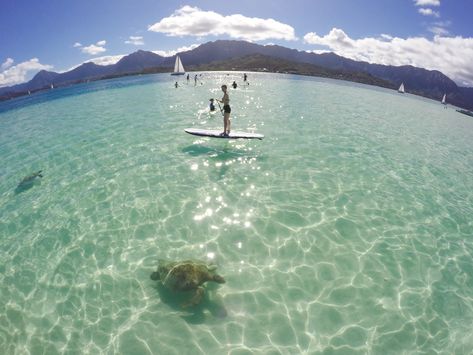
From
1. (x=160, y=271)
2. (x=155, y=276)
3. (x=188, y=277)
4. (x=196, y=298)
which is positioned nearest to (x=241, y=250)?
(x=188, y=277)

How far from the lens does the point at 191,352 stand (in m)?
7.97

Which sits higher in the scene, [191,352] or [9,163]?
[9,163]

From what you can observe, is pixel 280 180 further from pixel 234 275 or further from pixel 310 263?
pixel 234 275

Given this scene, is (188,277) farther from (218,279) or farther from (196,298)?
(218,279)

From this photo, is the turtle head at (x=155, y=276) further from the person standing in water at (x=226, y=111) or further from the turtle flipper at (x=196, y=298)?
the person standing in water at (x=226, y=111)

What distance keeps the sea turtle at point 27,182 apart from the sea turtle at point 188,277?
494 inches

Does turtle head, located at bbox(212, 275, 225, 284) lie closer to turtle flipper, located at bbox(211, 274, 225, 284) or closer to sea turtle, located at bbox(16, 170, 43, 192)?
turtle flipper, located at bbox(211, 274, 225, 284)

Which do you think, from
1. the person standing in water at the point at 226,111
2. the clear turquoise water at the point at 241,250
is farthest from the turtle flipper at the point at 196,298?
the person standing in water at the point at 226,111

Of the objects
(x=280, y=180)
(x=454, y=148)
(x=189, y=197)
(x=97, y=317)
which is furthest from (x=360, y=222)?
(x=454, y=148)

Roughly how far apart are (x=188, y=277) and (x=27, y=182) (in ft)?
47.6

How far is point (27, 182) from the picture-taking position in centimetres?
1795

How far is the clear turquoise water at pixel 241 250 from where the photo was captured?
8547 millimetres

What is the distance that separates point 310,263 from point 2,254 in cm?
1241

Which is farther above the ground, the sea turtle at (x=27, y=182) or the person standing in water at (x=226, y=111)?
the person standing in water at (x=226, y=111)
